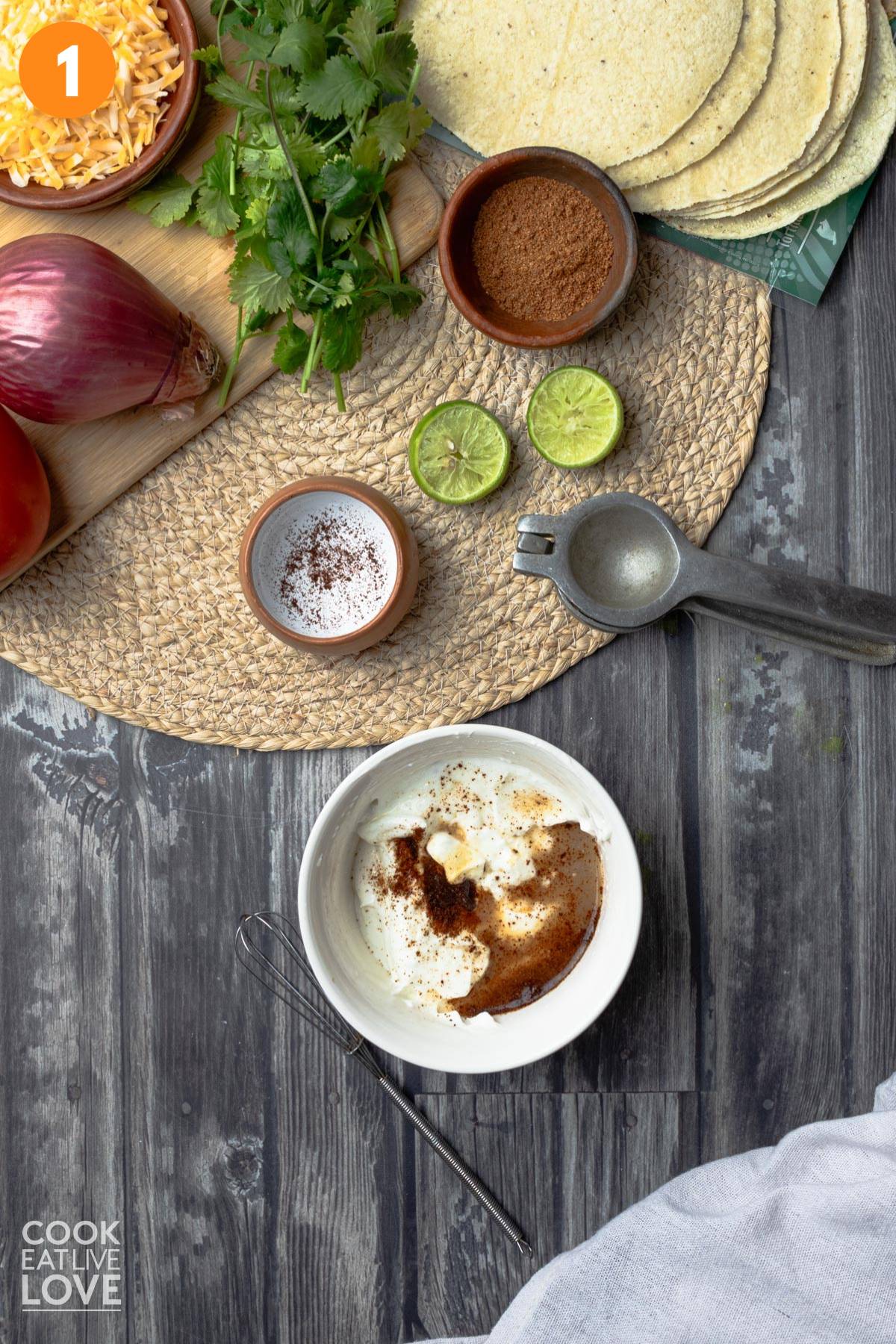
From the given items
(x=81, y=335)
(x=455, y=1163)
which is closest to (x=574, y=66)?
(x=81, y=335)

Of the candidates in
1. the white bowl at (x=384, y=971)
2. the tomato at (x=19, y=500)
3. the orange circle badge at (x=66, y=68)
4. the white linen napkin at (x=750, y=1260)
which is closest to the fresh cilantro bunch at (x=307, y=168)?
the orange circle badge at (x=66, y=68)

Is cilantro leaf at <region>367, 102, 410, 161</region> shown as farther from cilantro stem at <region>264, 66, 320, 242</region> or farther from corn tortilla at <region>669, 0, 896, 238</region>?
corn tortilla at <region>669, 0, 896, 238</region>

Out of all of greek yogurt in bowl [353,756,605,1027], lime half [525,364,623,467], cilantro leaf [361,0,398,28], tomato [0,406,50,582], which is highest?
cilantro leaf [361,0,398,28]

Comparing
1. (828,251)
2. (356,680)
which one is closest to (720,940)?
(356,680)

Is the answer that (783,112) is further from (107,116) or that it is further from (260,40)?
(107,116)

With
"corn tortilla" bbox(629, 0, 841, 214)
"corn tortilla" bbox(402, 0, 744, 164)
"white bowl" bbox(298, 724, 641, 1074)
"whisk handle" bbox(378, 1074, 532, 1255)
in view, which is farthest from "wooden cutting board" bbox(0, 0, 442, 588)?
"whisk handle" bbox(378, 1074, 532, 1255)

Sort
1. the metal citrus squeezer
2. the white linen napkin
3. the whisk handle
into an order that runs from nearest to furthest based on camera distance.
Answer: the white linen napkin → the metal citrus squeezer → the whisk handle

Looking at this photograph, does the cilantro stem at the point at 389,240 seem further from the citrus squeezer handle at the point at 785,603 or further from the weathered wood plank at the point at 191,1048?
the weathered wood plank at the point at 191,1048
